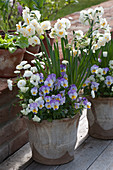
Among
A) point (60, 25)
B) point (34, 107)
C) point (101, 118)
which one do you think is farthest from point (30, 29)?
point (101, 118)

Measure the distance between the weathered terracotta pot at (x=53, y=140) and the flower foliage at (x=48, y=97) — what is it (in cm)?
5

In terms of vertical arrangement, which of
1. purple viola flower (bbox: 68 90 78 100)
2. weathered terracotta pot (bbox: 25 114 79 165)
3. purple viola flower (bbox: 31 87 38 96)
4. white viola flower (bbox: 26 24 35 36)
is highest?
white viola flower (bbox: 26 24 35 36)

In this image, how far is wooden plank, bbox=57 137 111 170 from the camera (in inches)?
84.0

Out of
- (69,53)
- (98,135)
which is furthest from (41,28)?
(98,135)

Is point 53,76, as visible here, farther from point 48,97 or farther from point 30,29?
point 30,29

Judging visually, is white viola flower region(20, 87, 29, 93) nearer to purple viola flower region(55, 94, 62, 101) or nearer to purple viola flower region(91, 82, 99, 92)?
purple viola flower region(55, 94, 62, 101)

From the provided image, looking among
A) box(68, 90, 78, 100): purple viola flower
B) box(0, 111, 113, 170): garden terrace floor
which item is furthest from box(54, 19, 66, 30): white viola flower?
box(0, 111, 113, 170): garden terrace floor

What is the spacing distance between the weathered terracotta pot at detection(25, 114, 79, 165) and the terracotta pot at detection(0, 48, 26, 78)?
1.36ft

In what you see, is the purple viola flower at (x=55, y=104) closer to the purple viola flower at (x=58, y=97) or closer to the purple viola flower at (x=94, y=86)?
the purple viola flower at (x=58, y=97)

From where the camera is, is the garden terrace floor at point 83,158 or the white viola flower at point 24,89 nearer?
the white viola flower at point 24,89

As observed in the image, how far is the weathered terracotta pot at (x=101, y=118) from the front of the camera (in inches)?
93.0

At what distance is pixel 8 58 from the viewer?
2.19 metres

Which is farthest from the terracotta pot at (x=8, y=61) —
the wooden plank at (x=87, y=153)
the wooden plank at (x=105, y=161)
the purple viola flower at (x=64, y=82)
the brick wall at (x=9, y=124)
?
the wooden plank at (x=105, y=161)

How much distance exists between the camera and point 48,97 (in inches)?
76.4
